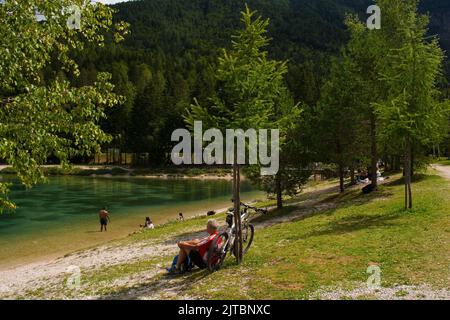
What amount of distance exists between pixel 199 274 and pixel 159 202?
136ft

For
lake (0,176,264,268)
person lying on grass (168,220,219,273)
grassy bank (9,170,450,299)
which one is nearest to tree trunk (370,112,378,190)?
grassy bank (9,170,450,299)

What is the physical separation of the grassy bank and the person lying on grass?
1.37 feet

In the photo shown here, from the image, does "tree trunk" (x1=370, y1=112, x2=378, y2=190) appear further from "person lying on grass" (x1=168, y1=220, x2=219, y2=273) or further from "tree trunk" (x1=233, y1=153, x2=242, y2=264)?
"person lying on grass" (x1=168, y1=220, x2=219, y2=273)

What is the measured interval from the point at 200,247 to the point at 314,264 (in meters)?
3.60

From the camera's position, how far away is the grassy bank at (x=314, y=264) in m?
11.5

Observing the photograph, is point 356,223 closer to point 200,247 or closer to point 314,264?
point 314,264

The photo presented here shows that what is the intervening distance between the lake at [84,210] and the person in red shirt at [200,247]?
15828 mm

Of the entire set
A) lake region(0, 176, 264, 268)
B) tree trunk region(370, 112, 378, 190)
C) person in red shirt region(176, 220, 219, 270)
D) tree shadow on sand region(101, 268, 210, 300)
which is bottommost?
lake region(0, 176, 264, 268)

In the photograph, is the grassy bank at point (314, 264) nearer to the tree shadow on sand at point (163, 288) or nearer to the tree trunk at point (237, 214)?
the tree shadow on sand at point (163, 288)

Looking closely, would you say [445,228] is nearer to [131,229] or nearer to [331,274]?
[331,274]

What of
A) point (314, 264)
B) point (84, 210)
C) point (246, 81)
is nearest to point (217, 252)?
point (314, 264)

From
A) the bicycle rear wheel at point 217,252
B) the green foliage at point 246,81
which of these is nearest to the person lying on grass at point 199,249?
the bicycle rear wheel at point 217,252

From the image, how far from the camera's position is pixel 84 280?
1539 centimetres

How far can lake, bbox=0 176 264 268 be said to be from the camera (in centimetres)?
3017
